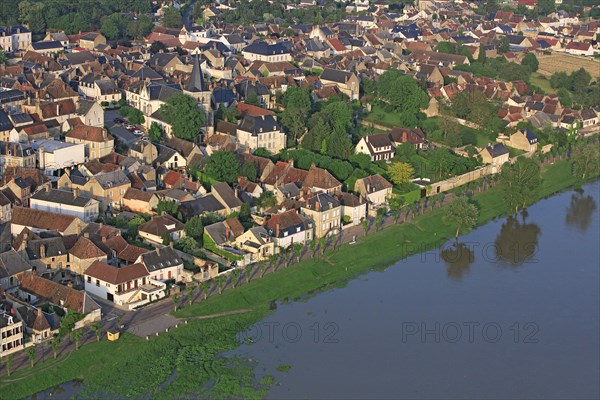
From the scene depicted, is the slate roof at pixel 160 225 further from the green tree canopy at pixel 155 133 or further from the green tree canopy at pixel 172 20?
the green tree canopy at pixel 172 20

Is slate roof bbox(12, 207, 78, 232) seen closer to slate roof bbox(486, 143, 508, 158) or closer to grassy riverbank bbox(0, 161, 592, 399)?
grassy riverbank bbox(0, 161, 592, 399)

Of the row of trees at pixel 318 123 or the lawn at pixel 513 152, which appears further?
the lawn at pixel 513 152

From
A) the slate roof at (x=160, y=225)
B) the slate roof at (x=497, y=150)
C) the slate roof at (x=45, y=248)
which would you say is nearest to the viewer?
the slate roof at (x=45, y=248)

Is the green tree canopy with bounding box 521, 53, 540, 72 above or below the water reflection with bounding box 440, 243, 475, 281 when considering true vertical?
above

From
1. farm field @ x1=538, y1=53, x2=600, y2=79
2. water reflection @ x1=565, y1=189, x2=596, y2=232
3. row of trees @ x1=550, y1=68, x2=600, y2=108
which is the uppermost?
row of trees @ x1=550, y1=68, x2=600, y2=108

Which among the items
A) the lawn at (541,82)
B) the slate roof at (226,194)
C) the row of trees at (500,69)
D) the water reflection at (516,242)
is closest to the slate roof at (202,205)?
the slate roof at (226,194)

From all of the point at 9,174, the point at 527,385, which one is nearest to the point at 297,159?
the point at 9,174

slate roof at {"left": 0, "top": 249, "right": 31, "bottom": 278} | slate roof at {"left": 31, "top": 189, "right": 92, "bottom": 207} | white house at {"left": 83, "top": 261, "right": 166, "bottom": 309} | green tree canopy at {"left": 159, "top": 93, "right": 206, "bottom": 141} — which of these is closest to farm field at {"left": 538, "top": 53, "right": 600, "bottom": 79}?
green tree canopy at {"left": 159, "top": 93, "right": 206, "bottom": 141}
